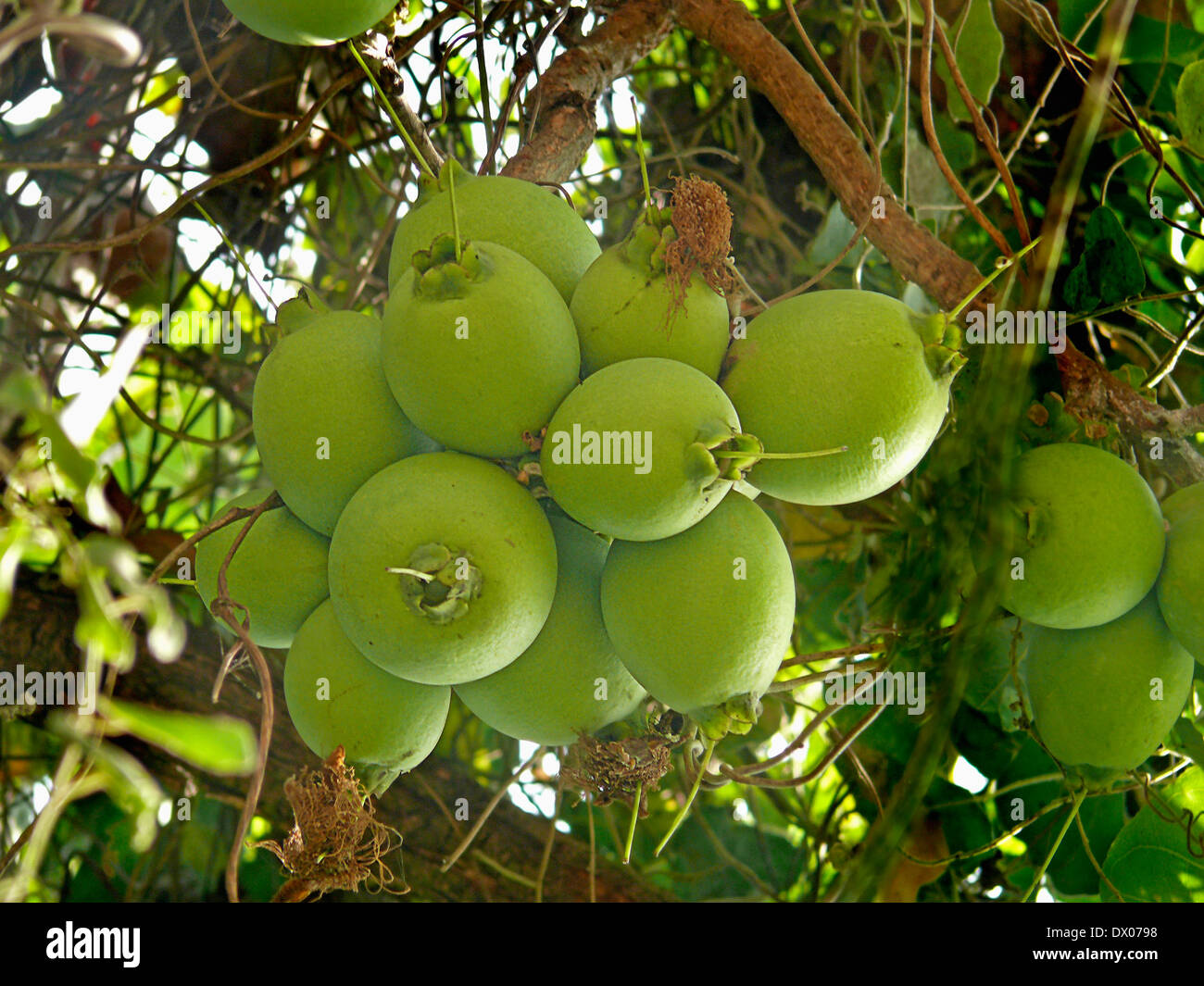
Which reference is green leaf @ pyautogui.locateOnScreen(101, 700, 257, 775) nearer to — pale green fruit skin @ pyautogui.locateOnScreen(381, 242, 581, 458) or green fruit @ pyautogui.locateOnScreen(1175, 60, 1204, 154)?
pale green fruit skin @ pyautogui.locateOnScreen(381, 242, 581, 458)

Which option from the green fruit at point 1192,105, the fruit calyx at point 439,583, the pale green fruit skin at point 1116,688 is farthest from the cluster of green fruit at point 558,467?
the green fruit at point 1192,105

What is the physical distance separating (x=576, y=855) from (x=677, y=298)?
29.7 inches

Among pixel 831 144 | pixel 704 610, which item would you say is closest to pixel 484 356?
pixel 704 610

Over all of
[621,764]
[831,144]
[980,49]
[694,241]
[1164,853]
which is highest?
[980,49]

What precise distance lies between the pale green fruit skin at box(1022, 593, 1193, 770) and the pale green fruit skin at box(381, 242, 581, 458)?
0.41m

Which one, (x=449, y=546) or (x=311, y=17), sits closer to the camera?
(x=449, y=546)

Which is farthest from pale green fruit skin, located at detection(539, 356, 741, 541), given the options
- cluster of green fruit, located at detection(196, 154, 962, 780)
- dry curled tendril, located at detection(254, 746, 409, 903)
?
dry curled tendril, located at detection(254, 746, 409, 903)

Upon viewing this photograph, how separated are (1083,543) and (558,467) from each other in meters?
0.34

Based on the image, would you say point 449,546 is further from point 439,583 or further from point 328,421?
point 328,421

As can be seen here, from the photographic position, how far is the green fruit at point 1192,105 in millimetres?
856

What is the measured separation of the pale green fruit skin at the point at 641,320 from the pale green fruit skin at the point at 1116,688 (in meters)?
0.33

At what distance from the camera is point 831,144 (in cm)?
81

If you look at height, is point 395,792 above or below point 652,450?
below

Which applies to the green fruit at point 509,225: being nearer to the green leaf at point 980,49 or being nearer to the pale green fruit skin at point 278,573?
the pale green fruit skin at point 278,573
